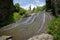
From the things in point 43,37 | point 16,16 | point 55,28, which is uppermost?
point 16,16

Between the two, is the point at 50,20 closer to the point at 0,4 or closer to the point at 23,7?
the point at 23,7

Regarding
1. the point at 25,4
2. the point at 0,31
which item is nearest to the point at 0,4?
the point at 25,4

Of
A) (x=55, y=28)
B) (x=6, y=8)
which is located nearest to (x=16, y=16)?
(x=6, y=8)

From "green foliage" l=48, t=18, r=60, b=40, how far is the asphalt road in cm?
46

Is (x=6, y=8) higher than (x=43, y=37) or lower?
higher

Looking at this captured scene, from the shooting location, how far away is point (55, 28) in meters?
7.63

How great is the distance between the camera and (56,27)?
7598mm

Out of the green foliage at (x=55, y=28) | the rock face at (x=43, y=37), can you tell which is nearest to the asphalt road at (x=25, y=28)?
the rock face at (x=43, y=37)

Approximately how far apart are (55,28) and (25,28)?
4.29 feet

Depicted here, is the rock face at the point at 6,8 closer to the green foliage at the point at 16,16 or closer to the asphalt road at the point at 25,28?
the green foliage at the point at 16,16

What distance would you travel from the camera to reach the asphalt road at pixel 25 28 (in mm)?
7801

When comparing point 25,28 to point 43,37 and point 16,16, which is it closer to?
point 43,37

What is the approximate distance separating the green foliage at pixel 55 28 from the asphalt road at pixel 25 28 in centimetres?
46

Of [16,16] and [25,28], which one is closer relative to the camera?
[25,28]
